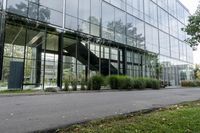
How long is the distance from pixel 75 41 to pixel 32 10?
5873 millimetres

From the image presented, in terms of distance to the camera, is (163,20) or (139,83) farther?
(163,20)

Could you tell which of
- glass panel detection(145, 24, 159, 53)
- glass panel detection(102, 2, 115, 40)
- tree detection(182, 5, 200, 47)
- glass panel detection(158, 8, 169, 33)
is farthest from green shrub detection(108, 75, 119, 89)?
glass panel detection(158, 8, 169, 33)

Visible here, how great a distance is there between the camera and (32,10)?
18.5 m

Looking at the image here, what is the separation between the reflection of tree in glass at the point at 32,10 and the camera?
17.6m

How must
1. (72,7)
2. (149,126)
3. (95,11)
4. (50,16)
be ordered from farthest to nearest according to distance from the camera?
(95,11) → (72,7) → (50,16) → (149,126)

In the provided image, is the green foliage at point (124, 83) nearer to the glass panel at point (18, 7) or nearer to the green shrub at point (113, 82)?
the green shrub at point (113, 82)

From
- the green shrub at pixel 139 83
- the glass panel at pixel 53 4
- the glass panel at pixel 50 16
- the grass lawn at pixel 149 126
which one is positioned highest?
the glass panel at pixel 53 4

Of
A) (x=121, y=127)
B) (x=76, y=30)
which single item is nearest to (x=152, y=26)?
(x=76, y=30)

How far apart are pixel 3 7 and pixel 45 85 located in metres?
7.79

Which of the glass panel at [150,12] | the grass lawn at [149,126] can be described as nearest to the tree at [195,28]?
the grass lawn at [149,126]

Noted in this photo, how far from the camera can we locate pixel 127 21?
2944cm

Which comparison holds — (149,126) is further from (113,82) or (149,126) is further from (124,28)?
(124,28)

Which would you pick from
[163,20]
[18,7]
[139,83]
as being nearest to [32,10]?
[18,7]

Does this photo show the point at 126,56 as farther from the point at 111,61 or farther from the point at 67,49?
the point at 67,49
